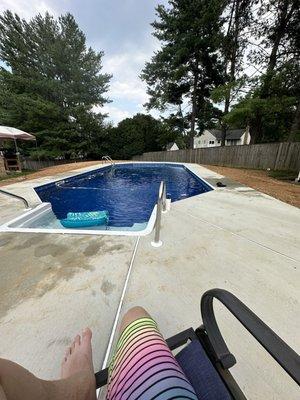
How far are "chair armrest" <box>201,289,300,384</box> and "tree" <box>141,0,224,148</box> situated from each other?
15.3 m

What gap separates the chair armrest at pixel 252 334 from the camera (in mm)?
505

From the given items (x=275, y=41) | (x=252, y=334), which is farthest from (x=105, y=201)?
(x=275, y=41)

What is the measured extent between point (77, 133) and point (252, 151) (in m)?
15.8

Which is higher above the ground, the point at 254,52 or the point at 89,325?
the point at 254,52

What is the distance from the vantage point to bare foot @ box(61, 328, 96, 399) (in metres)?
0.79

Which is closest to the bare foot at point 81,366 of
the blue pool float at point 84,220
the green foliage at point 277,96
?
the blue pool float at point 84,220

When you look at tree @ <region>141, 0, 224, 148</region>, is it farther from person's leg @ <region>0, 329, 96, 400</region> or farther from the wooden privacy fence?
person's leg @ <region>0, 329, 96, 400</region>

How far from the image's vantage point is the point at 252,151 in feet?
37.9

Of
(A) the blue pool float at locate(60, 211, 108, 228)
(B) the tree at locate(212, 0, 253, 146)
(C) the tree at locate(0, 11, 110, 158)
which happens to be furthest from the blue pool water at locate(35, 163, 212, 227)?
(C) the tree at locate(0, 11, 110, 158)

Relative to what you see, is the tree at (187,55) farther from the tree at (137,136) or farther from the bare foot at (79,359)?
the bare foot at (79,359)

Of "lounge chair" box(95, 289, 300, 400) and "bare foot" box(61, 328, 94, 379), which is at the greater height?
"lounge chair" box(95, 289, 300, 400)

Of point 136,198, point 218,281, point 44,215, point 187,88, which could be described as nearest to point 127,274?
point 218,281

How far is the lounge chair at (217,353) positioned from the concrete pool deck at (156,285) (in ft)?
1.49

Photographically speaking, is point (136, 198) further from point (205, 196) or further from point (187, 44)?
point (187, 44)
